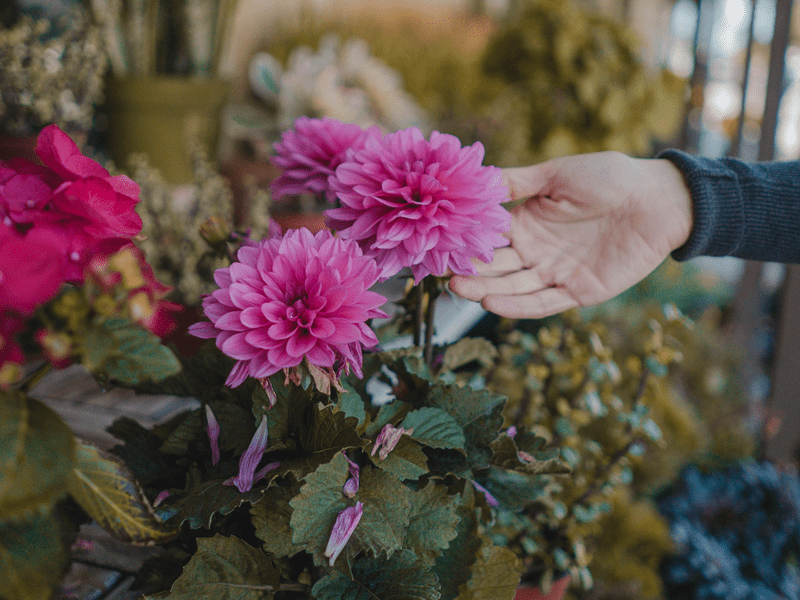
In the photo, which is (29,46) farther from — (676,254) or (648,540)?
(648,540)

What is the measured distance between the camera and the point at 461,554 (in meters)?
0.47

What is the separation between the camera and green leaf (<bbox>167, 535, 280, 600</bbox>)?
40 cm

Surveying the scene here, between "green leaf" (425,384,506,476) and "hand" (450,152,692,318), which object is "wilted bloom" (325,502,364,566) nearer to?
"green leaf" (425,384,506,476)

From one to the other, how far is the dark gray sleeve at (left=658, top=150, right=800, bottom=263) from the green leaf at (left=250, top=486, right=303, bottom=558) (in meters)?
0.62

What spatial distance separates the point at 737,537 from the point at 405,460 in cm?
117

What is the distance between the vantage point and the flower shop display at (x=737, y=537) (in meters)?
1.09

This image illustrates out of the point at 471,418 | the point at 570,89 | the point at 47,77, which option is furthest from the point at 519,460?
the point at 570,89

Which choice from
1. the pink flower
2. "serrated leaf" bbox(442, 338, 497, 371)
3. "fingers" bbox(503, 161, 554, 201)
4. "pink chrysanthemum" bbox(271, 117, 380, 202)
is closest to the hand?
"fingers" bbox(503, 161, 554, 201)

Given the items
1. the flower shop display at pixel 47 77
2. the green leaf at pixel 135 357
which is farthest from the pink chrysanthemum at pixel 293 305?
the flower shop display at pixel 47 77

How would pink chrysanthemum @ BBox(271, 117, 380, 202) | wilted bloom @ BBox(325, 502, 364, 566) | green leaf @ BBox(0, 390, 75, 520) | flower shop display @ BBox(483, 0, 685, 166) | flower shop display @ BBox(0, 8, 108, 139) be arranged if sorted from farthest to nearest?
flower shop display @ BBox(483, 0, 685, 166) < flower shop display @ BBox(0, 8, 108, 139) < pink chrysanthemum @ BBox(271, 117, 380, 202) < wilted bloom @ BBox(325, 502, 364, 566) < green leaf @ BBox(0, 390, 75, 520)

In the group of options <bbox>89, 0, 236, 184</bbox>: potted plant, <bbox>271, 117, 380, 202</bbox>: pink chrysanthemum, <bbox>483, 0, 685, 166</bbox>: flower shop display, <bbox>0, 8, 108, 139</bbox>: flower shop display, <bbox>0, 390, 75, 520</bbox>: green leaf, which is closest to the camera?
<bbox>0, 390, 75, 520</bbox>: green leaf

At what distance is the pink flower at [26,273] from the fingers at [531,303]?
15.9 inches

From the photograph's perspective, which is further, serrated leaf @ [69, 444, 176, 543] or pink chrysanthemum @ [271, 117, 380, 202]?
pink chrysanthemum @ [271, 117, 380, 202]

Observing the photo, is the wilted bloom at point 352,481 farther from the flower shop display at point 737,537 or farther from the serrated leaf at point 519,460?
Result: the flower shop display at point 737,537
